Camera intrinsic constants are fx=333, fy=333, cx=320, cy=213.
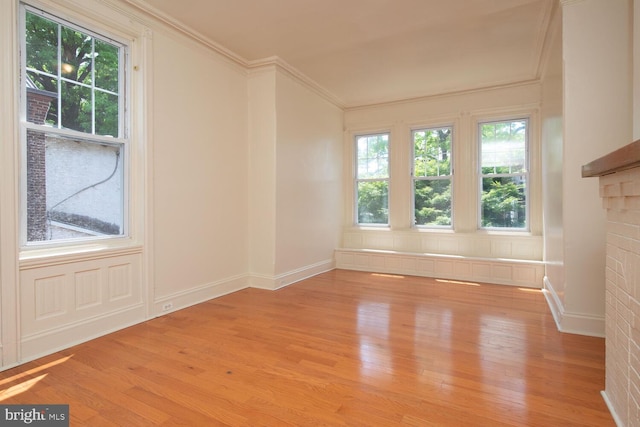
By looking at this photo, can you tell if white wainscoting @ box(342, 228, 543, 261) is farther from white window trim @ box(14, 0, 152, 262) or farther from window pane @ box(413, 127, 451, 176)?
white window trim @ box(14, 0, 152, 262)

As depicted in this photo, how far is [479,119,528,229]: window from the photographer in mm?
5020

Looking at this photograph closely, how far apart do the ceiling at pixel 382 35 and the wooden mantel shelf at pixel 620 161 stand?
2.31 m

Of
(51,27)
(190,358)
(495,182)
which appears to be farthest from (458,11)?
(190,358)

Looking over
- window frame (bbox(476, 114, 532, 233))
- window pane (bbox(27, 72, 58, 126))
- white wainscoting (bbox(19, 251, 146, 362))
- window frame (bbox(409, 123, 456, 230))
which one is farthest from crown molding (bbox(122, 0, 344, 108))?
window frame (bbox(476, 114, 532, 233))

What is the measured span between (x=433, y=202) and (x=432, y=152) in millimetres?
846

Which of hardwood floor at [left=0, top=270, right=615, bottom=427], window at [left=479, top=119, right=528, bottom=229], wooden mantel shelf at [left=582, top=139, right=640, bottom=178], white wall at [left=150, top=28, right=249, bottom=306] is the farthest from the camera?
window at [left=479, top=119, right=528, bottom=229]

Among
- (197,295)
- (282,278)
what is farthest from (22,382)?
(282,278)

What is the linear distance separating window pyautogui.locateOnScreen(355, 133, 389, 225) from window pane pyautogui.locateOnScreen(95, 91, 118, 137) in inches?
161

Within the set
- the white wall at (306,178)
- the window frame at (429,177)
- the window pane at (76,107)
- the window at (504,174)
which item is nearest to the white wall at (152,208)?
the window pane at (76,107)

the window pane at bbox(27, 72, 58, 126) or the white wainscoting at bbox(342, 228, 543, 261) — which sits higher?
the window pane at bbox(27, 72, 58, 126)

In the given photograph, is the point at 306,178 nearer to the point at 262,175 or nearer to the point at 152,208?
the point at 262,175

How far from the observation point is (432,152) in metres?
5.62

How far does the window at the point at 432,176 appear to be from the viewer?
553cm

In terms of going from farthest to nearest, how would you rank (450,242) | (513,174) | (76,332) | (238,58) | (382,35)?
(450,242)
(513,174)
(238,58)
(382,35)
(76,332)
